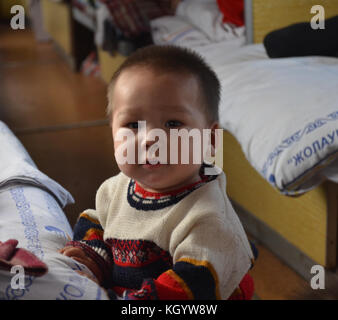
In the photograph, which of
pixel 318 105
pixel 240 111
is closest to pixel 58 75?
pixel 240 111

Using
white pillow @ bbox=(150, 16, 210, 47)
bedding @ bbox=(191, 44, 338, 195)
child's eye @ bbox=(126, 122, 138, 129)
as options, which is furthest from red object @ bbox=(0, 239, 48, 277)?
white pillow @ bbox=(150, 16, 210, 47)

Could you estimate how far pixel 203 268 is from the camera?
1.19 ft

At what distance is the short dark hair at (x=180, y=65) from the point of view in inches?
15.1

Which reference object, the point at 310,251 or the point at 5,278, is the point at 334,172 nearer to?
the point at 310,251

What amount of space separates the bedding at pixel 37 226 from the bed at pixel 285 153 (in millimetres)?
195

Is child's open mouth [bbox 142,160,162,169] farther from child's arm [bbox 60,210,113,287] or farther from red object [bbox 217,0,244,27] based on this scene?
red object [bbox 217,0,244,27]

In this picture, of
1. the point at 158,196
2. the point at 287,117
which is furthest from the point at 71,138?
the point at 158,196

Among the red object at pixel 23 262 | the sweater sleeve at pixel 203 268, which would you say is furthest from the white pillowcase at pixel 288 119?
the red object at pixel 23 262

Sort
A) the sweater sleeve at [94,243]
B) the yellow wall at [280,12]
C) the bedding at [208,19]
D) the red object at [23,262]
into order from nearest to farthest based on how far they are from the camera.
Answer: the red object at [23,262]
the sweater sleeve at [94,243]
the yellow wall at [280,12]
the bedding at [208,19]

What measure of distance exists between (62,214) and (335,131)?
34 centimetres

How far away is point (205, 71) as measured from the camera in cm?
41

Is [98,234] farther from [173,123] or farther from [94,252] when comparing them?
[173,123]

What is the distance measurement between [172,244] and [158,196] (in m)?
0.05

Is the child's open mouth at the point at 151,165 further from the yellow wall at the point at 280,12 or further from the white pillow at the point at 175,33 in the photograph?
the white pillow at the point at 175,33
